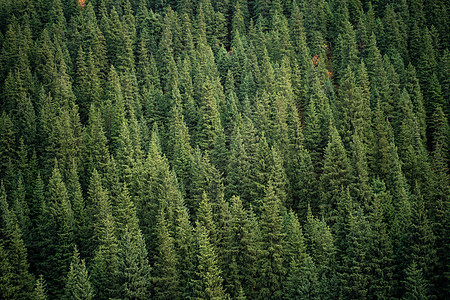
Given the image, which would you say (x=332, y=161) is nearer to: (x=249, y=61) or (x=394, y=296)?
(x=394, y=296)

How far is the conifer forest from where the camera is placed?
1686 inches

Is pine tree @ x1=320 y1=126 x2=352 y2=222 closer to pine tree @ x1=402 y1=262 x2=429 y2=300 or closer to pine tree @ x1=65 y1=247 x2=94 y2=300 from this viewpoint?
pine tree @ x1=402 y1=262 x2=429 y2=300

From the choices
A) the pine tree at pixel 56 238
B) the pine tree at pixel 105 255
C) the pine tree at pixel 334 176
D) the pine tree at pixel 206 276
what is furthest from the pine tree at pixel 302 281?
the pine tree at pixel 56 238

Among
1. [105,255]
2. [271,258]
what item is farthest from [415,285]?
[105,255]

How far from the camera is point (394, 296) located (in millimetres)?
40250

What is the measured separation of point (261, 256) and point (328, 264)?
653cm

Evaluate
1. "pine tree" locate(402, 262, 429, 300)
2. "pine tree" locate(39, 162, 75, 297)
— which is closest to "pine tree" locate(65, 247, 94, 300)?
"pine tree" locate(39, 162, 75, 297)

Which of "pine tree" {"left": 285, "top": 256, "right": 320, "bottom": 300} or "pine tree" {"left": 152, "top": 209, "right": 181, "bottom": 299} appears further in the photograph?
"pine tree" {"left": 152, "top": 209, "right": 181, "bottom": 299}

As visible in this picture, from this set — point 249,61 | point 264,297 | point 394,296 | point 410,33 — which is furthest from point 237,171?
point 410,33

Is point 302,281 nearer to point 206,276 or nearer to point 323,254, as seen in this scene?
point 323,254

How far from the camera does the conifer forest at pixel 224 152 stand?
42.8m

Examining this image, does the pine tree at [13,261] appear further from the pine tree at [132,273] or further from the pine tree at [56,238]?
the pine tree at [132,273]

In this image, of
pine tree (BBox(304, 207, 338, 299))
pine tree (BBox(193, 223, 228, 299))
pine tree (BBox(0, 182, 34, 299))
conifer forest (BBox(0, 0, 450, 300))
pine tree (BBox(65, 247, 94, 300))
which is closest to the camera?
pine tree (BBox(193, 223, 228, 299))

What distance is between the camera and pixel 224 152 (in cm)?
6303
